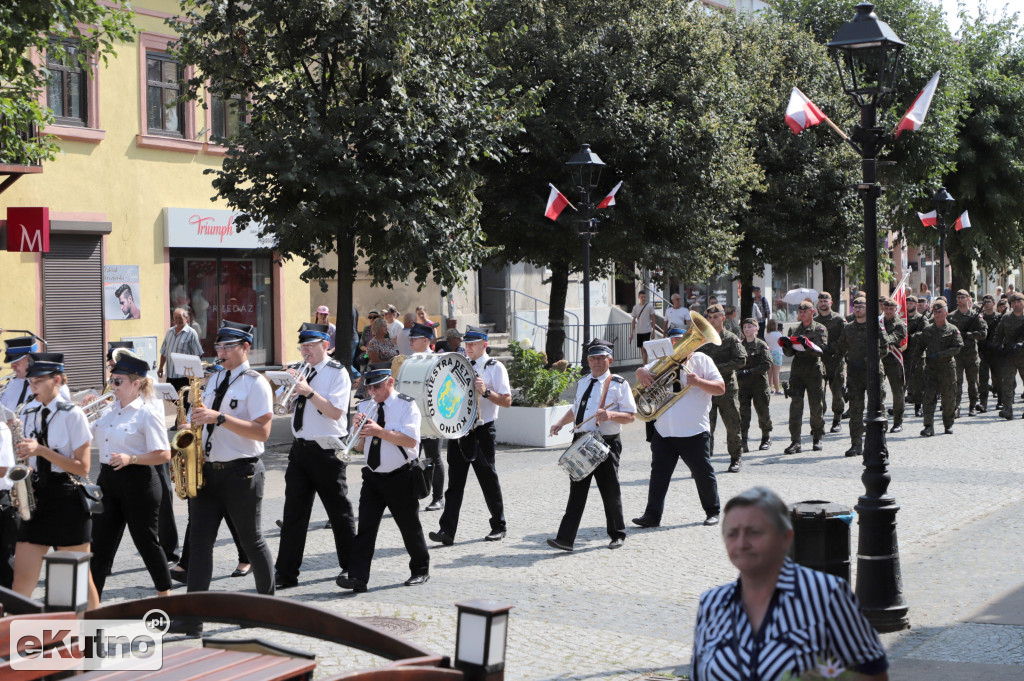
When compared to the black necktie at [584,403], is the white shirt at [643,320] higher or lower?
higher

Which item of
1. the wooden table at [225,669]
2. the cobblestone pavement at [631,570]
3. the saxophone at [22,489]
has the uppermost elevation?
the saxophone at [22,489]

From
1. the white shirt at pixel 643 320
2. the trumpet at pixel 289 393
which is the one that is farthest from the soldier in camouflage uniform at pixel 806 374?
the white shirt at pixel 643 320

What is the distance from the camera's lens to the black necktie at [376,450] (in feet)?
29.9

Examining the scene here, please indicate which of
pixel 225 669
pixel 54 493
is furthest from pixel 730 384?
pixel 225 669

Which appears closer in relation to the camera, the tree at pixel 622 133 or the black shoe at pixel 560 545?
the black shoe at pixel 560 545

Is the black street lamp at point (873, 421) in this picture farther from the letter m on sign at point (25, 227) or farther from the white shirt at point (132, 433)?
the letter m on sign at point (25, 227)

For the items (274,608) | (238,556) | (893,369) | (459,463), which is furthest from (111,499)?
(893,369)

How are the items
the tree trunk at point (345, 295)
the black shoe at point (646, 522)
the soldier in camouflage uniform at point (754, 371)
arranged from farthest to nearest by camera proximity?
the tree trunk at point (345, 295), the soldier in camouflage uniform at point (754, 371), the black shoe at point (646, 522)

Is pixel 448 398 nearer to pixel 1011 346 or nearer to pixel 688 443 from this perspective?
pixel 688 443

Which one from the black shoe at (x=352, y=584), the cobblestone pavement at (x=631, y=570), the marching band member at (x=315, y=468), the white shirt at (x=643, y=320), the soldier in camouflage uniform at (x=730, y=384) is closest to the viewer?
the cobblestone pavement at (x=631, y=570)

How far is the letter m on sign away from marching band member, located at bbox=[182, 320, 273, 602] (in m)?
10.5

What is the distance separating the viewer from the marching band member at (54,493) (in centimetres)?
754

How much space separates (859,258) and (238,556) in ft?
90.1

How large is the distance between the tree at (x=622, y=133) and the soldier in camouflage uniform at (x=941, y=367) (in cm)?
550
